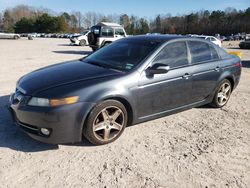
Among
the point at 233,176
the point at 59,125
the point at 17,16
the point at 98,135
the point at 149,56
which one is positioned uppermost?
the point at 17,16

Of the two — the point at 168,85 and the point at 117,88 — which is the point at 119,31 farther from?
the point at 117,88

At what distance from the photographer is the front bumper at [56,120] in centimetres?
346

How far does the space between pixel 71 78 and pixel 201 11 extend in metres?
115

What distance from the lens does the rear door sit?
4.98 metres

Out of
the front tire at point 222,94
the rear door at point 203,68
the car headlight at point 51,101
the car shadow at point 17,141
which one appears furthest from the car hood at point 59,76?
the front tire at point 222,94

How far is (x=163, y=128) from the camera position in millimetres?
4609

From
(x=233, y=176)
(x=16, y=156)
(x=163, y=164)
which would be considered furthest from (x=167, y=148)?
(x=16, y=156)

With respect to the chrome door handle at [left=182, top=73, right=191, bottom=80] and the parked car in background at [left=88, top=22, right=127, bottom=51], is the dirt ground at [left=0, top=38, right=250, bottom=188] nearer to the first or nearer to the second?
the chrome door handle at [left=182, top=73, right=191, bottom=80]

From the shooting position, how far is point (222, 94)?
5746 millimetres

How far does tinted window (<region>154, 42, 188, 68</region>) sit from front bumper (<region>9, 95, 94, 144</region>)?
1.55 metres

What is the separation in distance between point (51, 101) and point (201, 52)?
308 centimetres

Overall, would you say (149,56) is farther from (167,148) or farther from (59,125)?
(59,125)

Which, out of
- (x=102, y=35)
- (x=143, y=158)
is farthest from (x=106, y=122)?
(x=102, y=35)

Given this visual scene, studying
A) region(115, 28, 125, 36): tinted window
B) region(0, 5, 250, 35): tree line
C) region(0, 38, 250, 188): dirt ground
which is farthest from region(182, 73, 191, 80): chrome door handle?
region(0, 5, 250, 35): tree line
